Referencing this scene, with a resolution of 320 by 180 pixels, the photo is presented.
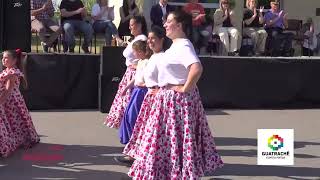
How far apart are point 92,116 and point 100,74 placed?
0.83 meters

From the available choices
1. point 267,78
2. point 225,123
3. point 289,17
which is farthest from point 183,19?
point 289,17

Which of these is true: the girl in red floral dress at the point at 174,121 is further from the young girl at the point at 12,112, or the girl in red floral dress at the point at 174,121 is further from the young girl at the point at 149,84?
the young girl at the point at 12,112

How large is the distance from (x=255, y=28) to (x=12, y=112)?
8725 millimetres

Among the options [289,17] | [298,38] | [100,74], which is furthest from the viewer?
[289,17]

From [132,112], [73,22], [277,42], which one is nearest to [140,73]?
[132,112]

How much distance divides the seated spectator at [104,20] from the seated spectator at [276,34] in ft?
13.1

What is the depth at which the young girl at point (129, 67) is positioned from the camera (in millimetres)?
6918

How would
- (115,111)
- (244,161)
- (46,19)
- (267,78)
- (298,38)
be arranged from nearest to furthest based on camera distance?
(244,161)
(115,111)
(267,78)
(46,19)
(298,38)

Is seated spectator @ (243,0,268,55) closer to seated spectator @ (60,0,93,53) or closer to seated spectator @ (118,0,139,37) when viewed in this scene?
seated spectator @ (118,0,139,37)

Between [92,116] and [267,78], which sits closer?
[92,116]

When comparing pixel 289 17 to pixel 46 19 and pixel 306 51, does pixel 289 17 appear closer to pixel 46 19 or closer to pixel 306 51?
pixel 306 51

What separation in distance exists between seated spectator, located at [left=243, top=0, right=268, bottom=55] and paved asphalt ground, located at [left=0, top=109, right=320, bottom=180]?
3.75 meters

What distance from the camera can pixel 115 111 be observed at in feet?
25.3

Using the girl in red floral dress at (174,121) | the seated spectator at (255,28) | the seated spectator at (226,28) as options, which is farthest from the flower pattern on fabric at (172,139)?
the seated spectator at (255,28)
